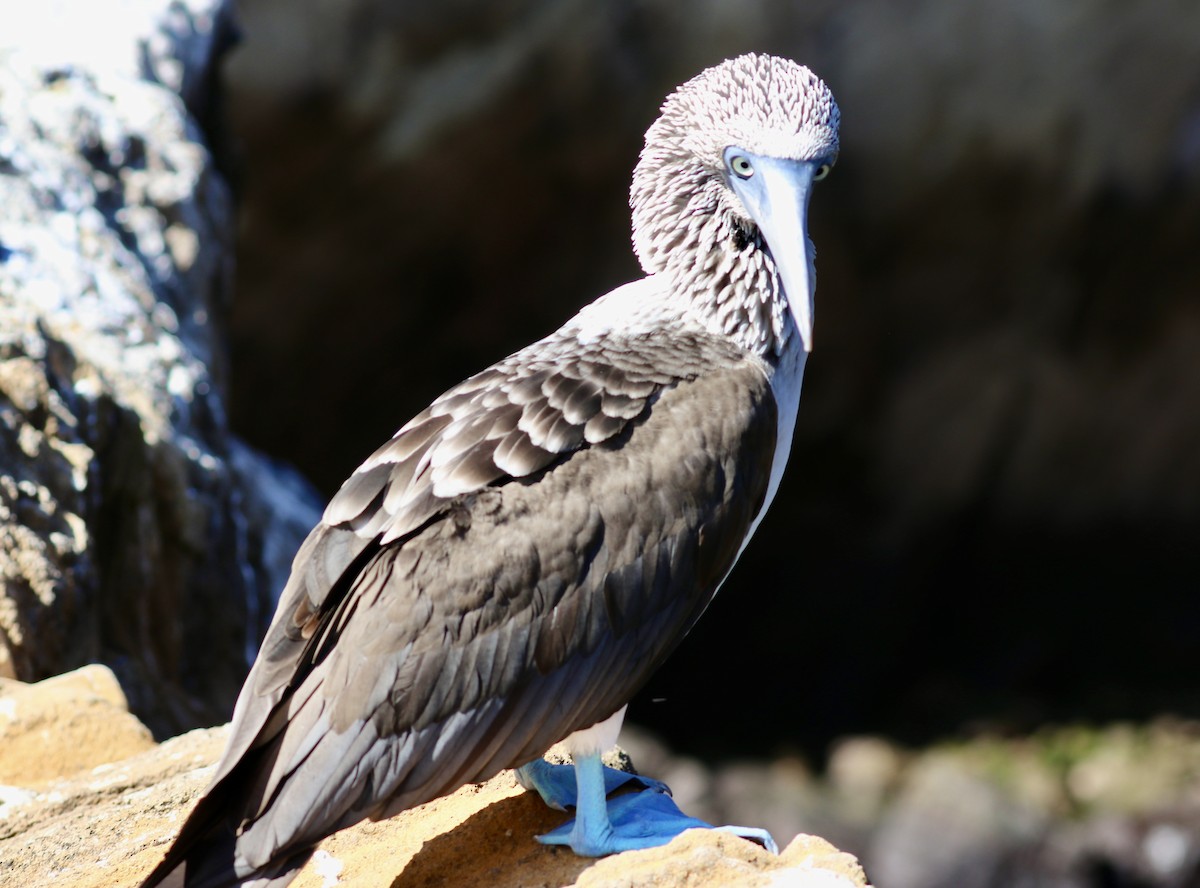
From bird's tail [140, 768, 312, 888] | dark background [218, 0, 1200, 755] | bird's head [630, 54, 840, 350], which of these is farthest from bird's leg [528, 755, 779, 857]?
dark background [218, 0, 1200, 755]

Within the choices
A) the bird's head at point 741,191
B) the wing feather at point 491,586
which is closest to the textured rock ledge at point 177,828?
the wing feather at point 491,586

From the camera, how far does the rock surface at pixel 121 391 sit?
5.62 metres

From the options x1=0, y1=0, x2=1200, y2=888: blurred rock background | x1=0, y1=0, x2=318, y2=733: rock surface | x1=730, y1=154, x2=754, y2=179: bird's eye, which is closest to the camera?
x1=730, y1=154, x2=754, y2=179: bird's eye

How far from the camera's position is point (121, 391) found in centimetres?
635

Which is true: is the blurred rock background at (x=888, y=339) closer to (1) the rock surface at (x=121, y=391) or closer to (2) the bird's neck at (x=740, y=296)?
(1) the rock surface at (x=121, y=391)

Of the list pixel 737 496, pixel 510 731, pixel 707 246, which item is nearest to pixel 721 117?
pixel 707 246

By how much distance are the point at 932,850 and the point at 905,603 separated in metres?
2.65

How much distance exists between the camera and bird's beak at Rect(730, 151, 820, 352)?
421 centimetres

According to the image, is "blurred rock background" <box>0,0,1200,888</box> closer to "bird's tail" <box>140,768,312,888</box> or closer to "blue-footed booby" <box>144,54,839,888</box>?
"blue-footed booby" <box>144,54,839,888</box>

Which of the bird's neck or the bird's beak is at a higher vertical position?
the bird's beak

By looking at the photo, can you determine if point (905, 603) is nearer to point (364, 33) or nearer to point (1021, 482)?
point (1021, 482)

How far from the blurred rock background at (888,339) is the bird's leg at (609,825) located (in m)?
5.87

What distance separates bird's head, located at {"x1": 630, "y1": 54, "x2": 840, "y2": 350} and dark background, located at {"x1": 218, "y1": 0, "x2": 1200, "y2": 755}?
735 cm

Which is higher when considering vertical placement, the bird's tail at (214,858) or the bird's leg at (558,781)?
the bird's tail at (214,858)
